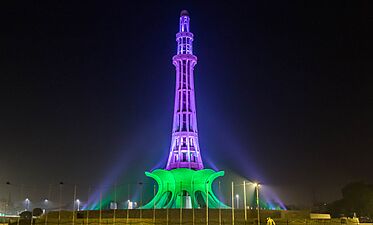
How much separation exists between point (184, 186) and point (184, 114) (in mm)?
9462

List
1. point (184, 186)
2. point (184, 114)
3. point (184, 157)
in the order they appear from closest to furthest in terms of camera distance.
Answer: point (184, 186) → point (184, 157) → point (184, 114)

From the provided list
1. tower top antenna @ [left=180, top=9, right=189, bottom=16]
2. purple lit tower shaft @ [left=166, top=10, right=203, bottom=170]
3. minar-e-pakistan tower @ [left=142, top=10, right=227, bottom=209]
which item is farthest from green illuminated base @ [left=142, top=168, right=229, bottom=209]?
tower top antenna @ [left=180, top=9, right=189, bottom=16]

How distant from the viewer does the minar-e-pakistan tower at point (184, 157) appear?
5706 cm

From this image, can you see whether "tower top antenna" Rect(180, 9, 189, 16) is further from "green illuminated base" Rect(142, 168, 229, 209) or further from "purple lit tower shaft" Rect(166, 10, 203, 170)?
"green illuminated base" Rect(142, 168, 229, 209)

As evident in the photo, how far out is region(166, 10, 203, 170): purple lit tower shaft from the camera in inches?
2335

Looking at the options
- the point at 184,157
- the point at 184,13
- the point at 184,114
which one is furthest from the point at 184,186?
the point at 184,13

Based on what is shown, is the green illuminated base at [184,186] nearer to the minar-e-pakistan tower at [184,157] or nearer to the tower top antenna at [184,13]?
the minar-e-pakistan tower at [184,157]

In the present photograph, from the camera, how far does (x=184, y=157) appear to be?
195ft

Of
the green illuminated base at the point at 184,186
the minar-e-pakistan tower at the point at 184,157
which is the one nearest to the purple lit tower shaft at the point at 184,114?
the minar-e-pakistan tower at the point at 184,157

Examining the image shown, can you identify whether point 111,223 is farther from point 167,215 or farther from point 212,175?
point 212,175

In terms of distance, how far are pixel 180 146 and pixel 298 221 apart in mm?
22938

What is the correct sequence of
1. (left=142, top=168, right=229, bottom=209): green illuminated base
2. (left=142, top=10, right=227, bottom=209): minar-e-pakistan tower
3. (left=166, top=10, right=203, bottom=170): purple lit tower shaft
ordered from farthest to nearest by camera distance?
(left=166, top=10, right=203, bottom=170): purple lit tower shaft → (left=142, top=10, right=227, bottom=209): minar-e-pakistan tower → (left=142, top=168, right=229, bottom=209): green illuminated base

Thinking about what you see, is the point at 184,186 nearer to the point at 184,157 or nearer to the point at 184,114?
the point at 184,157

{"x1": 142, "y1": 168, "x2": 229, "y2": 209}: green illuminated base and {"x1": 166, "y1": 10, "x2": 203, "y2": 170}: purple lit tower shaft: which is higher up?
{"x1": 166, "y1": 10, "x2": 203, "y2": 170}: purple lit tower shaft
